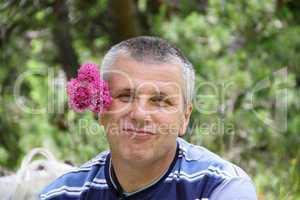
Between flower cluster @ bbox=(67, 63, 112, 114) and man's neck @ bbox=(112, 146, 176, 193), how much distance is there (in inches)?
7.9

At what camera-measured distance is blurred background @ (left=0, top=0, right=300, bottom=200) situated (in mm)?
5051

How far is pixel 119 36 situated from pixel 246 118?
46.9 inches

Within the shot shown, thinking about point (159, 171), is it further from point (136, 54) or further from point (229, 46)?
point (229, 46)

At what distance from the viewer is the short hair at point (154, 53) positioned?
219cm

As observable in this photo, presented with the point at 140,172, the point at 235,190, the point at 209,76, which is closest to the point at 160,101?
the point at 140,172

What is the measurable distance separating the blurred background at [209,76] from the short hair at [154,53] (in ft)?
8.21

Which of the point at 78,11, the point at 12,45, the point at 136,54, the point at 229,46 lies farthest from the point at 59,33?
the point at 136,54

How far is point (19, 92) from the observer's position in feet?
20.3

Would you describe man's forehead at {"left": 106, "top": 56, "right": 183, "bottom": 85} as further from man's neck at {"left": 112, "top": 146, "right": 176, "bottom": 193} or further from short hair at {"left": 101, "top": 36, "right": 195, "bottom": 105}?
man's neck at {"left": 112, "top": 146, "right": 176, "bottom": 193}

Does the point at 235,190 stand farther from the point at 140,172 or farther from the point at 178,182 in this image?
the point at 140,172

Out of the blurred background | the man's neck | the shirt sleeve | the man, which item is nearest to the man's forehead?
the man

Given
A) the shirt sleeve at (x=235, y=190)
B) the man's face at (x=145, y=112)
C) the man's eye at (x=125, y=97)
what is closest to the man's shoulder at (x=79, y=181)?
the man's face at (x=145, y=112)

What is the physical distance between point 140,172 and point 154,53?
0.39 metres

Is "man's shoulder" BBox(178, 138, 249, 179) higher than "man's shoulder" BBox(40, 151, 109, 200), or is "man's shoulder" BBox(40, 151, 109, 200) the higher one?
"man's shoulder" BBox(178, 138, 249, 179)
